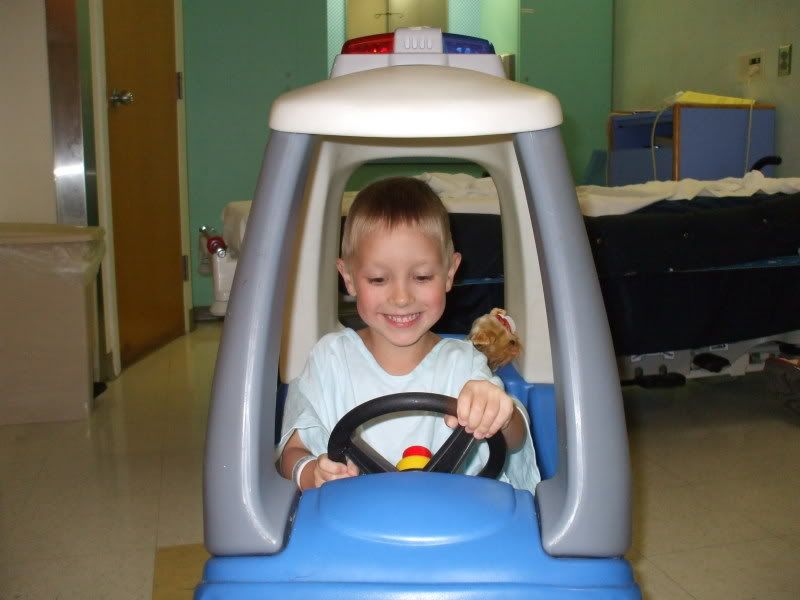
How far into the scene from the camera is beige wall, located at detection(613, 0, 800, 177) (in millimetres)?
3010

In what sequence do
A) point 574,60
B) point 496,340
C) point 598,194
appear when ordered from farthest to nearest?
1. point 574,60
2. point 598,194
3. point 496,340

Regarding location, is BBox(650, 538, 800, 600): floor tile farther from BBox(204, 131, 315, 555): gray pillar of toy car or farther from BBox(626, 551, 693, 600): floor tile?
BBox(204, 131, 315, 555): gray pillar of toy car

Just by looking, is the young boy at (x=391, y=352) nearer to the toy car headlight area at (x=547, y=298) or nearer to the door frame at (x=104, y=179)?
the toy car headlight area at (x=547, y=298)

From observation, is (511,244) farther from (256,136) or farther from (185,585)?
(256,136)

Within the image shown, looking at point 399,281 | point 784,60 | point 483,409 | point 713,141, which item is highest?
point 784,60

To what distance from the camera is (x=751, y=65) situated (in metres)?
3.20

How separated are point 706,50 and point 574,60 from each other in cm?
83

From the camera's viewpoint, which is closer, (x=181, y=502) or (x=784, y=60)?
(x=181, y=502)

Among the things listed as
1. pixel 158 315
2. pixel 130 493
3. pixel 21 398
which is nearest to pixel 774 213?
pixel 130 493

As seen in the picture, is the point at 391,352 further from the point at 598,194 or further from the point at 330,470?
the point at 598,194

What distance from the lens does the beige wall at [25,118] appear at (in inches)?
94.3

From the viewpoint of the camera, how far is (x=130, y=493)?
66.3 inches

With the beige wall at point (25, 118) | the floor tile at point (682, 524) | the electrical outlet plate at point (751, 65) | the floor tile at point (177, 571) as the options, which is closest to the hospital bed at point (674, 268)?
the floor tile at point (682, 524)

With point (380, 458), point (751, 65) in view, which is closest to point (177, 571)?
point (380, 458)
